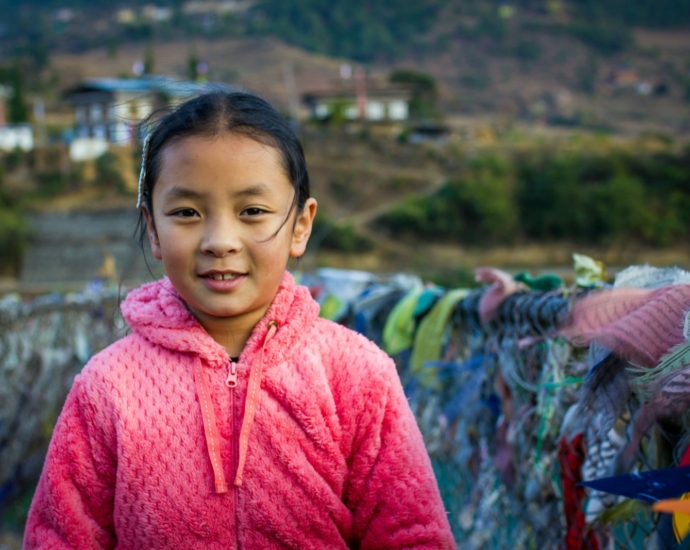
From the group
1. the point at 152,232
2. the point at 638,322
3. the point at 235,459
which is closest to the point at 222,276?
the point at 152,232

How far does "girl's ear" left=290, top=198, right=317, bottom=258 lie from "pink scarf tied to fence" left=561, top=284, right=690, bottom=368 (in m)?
0.58

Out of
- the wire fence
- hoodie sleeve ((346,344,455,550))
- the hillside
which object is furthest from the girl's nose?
the hillside

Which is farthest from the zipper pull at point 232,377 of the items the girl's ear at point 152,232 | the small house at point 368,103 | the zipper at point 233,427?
the small house at point 368,103

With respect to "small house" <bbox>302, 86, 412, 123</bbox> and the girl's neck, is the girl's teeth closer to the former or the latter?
the girl's neck

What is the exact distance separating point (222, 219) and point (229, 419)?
367 mm

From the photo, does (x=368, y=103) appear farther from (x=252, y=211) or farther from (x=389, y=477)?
(x=389, y=477)

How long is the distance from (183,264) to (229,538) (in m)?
0.50

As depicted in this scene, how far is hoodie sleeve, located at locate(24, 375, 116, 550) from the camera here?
4.43 feet

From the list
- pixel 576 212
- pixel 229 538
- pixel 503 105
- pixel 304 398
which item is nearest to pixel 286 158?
pixel 304 398

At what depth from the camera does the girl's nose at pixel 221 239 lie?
1333 millimetres

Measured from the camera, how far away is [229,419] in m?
1.40

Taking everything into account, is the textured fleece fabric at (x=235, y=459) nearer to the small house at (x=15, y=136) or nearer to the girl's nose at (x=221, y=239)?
the girl's nose at (x=221, y=239)

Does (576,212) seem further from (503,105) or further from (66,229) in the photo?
(503,105)

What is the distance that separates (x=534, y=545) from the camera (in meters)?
2.01
